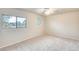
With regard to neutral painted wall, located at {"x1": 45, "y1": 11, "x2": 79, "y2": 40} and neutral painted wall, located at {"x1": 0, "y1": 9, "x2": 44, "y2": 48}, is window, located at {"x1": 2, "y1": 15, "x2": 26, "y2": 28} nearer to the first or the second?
neutral painted wall, located at {"x1": 0, "y1": 9, "x2": 44, "y2": 48}

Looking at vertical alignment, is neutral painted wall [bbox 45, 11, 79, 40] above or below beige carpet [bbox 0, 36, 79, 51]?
above

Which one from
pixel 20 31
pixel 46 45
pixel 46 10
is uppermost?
pixel 46 10

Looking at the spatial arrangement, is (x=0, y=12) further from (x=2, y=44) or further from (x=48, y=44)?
(x=48, y=44)

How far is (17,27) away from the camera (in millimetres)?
2348

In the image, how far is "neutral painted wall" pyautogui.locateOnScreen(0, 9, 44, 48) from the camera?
2291 millimetres

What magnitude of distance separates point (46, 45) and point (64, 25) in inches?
24.3

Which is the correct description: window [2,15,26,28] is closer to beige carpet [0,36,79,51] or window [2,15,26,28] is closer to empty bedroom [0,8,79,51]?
empty bedroom [0,8,79,51]

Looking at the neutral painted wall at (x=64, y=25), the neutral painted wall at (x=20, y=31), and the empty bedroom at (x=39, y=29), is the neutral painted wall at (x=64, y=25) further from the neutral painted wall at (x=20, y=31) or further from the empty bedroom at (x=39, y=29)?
the neutral painted wall at (x=20, y=31)

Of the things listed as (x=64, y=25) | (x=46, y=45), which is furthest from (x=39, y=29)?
(x=64, y=25)

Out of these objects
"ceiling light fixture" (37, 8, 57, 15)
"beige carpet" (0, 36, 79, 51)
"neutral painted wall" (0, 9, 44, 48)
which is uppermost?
"ceiling light fixture" (37, 8, 57, 15)

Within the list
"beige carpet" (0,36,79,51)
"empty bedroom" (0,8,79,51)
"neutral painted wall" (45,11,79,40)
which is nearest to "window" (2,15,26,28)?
"empty bedroom" (0,8,79,51)

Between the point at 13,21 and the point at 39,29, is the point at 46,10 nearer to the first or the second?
the point at 39,29

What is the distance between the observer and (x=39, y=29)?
241 centimetres

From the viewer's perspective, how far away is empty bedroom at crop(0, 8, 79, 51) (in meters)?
2.29
